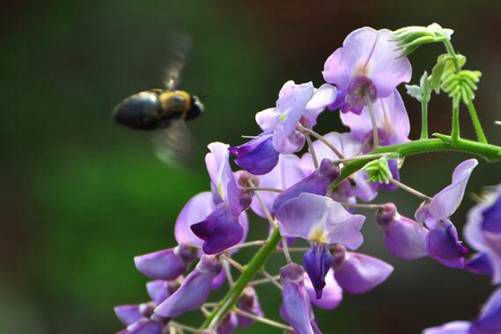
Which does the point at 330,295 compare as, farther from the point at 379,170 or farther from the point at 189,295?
the point at 379,170

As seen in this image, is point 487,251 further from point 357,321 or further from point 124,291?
point 357,321

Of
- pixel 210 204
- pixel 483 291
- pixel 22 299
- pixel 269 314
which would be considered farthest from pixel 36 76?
pixel 210 204

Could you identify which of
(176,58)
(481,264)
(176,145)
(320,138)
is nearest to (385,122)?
(320,138)

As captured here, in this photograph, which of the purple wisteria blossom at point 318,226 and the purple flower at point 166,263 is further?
the purple flower at point 166,263

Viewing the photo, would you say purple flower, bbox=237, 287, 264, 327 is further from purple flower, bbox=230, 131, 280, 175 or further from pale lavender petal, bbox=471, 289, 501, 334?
pale lavender petal, bbox=471, 289, 501, 334

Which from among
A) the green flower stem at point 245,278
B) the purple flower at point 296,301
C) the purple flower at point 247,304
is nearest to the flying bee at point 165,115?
the purple flower at point 247,304

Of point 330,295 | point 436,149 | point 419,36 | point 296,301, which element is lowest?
point 330,295

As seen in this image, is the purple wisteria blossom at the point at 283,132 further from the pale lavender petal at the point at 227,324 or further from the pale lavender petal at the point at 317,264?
the pale lavender petal at the point at 227,324

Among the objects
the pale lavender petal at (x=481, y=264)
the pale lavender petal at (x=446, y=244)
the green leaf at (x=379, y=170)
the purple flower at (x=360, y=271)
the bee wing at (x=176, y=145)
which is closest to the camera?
the pale lavender petal at (x=481, y=264)
